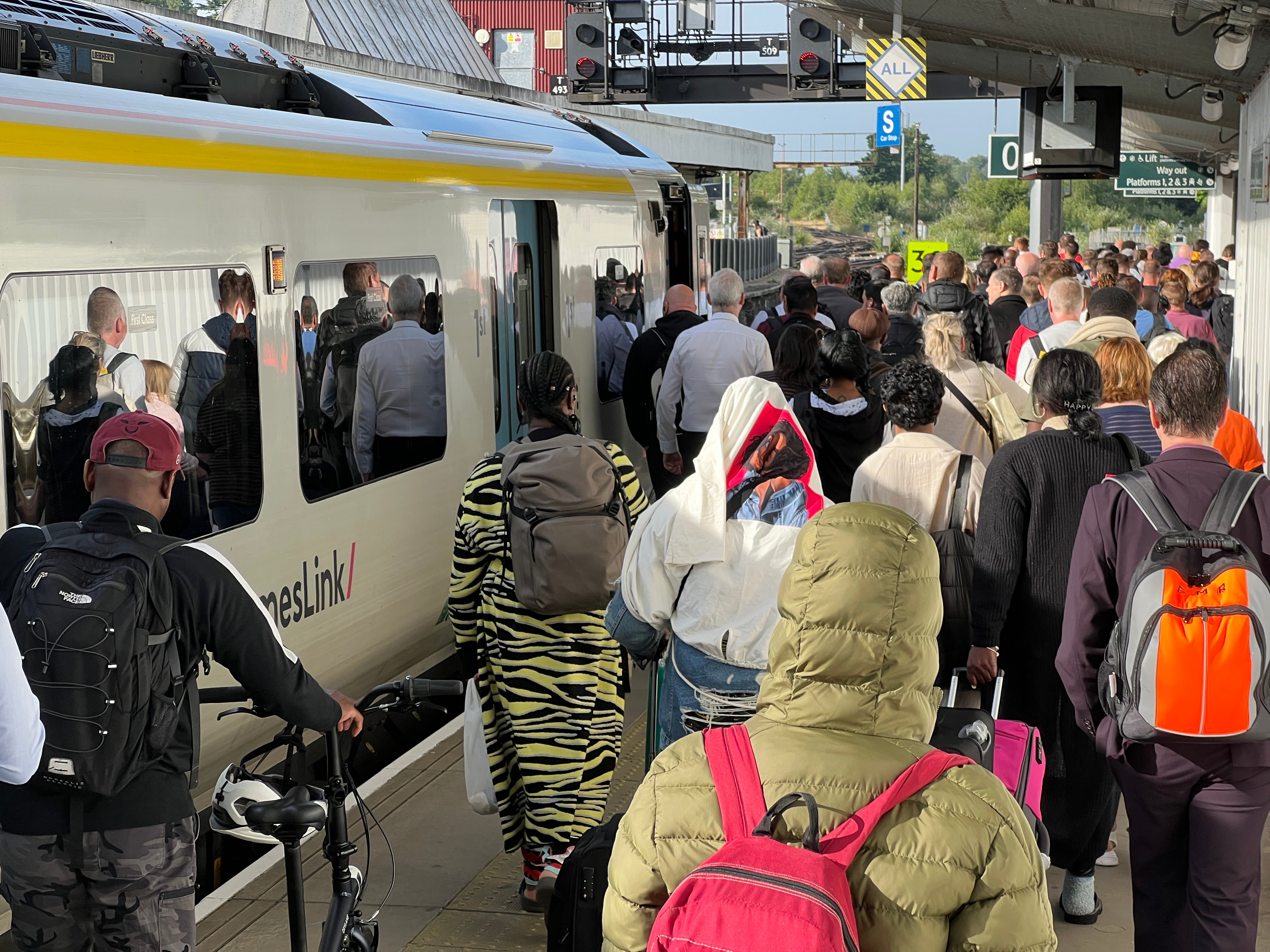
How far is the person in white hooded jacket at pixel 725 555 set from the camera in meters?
3.87

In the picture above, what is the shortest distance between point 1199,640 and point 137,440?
2.44 meters

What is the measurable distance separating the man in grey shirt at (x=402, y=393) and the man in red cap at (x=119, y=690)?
2883 mm

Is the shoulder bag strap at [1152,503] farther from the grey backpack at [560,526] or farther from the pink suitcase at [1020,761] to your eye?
the grey backpack at [560,526]

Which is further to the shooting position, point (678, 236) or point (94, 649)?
point (678, 236)

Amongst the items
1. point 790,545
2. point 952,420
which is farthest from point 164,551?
point 952,420

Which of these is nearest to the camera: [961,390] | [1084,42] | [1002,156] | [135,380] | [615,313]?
[135,380]

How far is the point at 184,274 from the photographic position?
15.9 feet

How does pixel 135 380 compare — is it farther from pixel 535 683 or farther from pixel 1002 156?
pixel 1002 156

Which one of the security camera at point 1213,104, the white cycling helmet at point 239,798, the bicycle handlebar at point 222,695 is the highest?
the security camera at point 1213,104

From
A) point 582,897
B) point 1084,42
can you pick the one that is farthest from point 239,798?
point 1084,42

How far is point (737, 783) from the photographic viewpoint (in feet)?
7.12

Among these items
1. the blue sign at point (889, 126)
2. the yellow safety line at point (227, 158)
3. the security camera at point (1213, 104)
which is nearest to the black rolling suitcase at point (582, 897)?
the yellow safety line at point (227, 158)

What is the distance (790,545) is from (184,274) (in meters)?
2.29

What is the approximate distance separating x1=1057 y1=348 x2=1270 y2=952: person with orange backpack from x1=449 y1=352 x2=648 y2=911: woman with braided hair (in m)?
1.60
